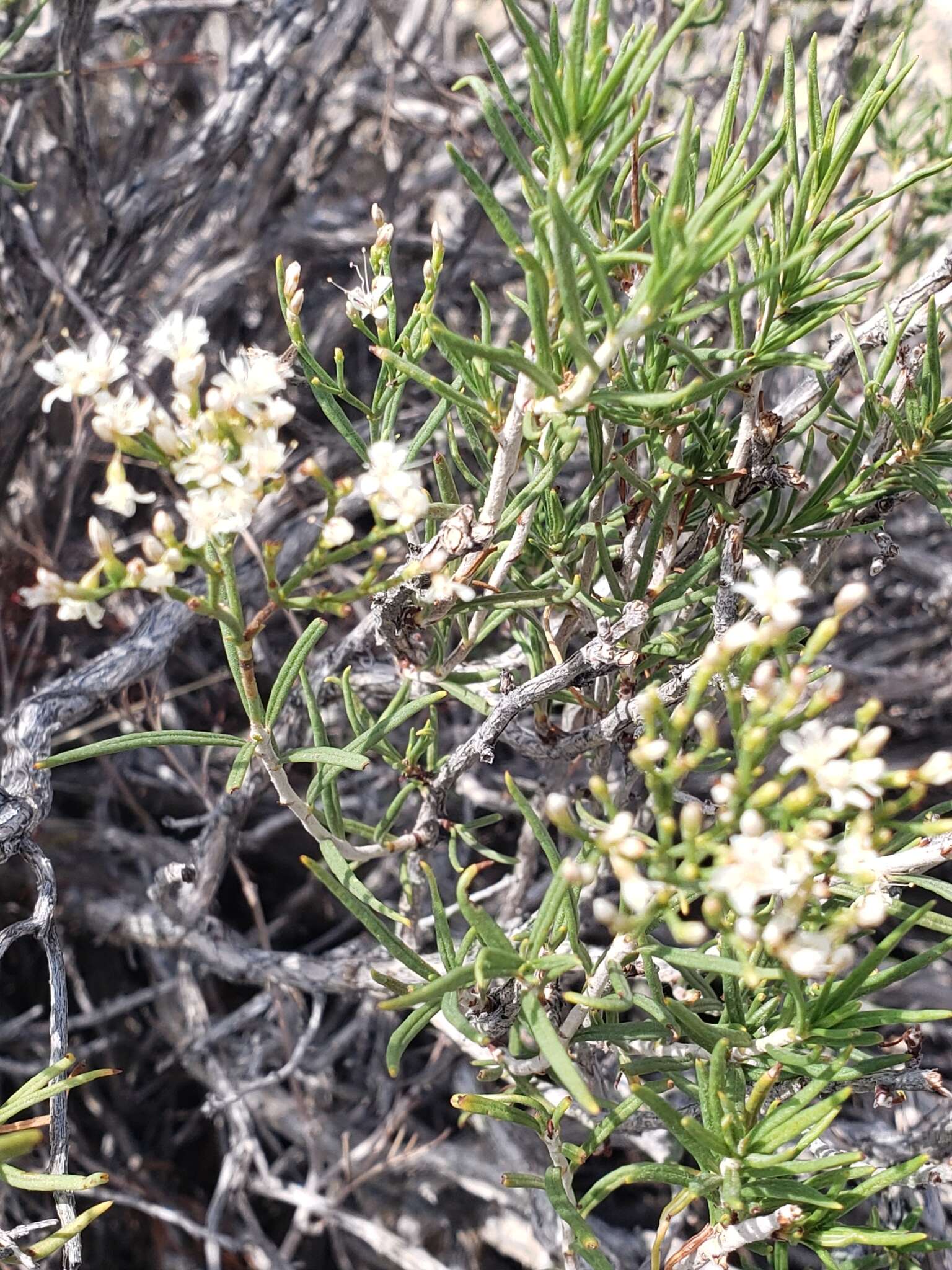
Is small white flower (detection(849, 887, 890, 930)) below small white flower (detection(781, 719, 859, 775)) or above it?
below

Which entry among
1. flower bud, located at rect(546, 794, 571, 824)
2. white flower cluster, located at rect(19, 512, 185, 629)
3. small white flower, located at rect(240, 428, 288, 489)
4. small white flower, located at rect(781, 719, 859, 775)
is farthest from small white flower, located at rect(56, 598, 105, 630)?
small white flower, located at rect(781, 719, 859, 775)

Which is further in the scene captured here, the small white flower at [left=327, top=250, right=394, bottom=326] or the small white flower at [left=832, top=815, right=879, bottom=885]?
the small white flower at [left=327, top=250, right=394, bottom=326]

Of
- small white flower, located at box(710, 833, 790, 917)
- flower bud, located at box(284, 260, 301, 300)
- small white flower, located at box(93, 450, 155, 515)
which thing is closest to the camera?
small white flower, located at box(710, 833, 790, 917)

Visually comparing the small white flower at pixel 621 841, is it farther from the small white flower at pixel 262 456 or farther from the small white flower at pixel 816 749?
the small white flower at pixel 262 456

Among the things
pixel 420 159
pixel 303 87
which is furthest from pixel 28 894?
pixel 420 159

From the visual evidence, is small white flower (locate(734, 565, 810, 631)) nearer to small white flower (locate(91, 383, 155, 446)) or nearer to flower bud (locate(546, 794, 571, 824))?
flower bud (locate(546, 794, 571, 824))

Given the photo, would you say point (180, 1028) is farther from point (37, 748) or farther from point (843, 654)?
point (843, 654)

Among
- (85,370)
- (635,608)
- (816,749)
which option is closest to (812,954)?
(816,749)
